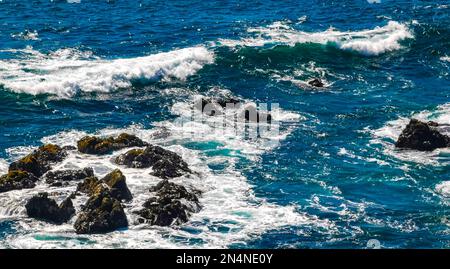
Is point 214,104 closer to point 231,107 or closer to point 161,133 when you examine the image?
point 231,107

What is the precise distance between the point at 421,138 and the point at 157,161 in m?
14.7

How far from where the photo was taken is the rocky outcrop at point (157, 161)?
40594 millimetres

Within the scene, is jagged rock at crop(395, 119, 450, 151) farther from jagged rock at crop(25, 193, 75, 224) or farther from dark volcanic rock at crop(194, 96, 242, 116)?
jagged rock at crop(25, 193, 75, 224)

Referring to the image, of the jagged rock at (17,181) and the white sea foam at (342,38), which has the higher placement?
the white sea foam at (342,38)

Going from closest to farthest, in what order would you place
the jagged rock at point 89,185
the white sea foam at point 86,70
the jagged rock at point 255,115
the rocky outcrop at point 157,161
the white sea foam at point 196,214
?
the white sea foam at point 196,214 → the jagged rock at point 89,185 → the rocky outcrop at point 157,161 → the jagged rock at point 255,115 → the white sea foam at point 86,70

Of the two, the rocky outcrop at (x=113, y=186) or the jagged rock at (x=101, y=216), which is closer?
the jagged rock at (x=101, y=216)

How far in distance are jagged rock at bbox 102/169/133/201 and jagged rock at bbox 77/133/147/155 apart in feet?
20.8

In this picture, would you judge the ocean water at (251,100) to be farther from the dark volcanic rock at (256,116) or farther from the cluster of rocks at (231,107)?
the cluster of rocks at (231,107)

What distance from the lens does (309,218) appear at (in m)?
36.2

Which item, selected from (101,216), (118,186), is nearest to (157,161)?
(118,186)

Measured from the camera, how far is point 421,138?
44.7m

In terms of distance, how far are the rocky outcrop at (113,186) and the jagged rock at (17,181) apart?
2.75 m

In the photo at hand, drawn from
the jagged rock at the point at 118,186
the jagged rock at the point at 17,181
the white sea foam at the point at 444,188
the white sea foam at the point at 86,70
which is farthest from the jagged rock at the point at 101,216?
the white sea foam at the point at 86,70
